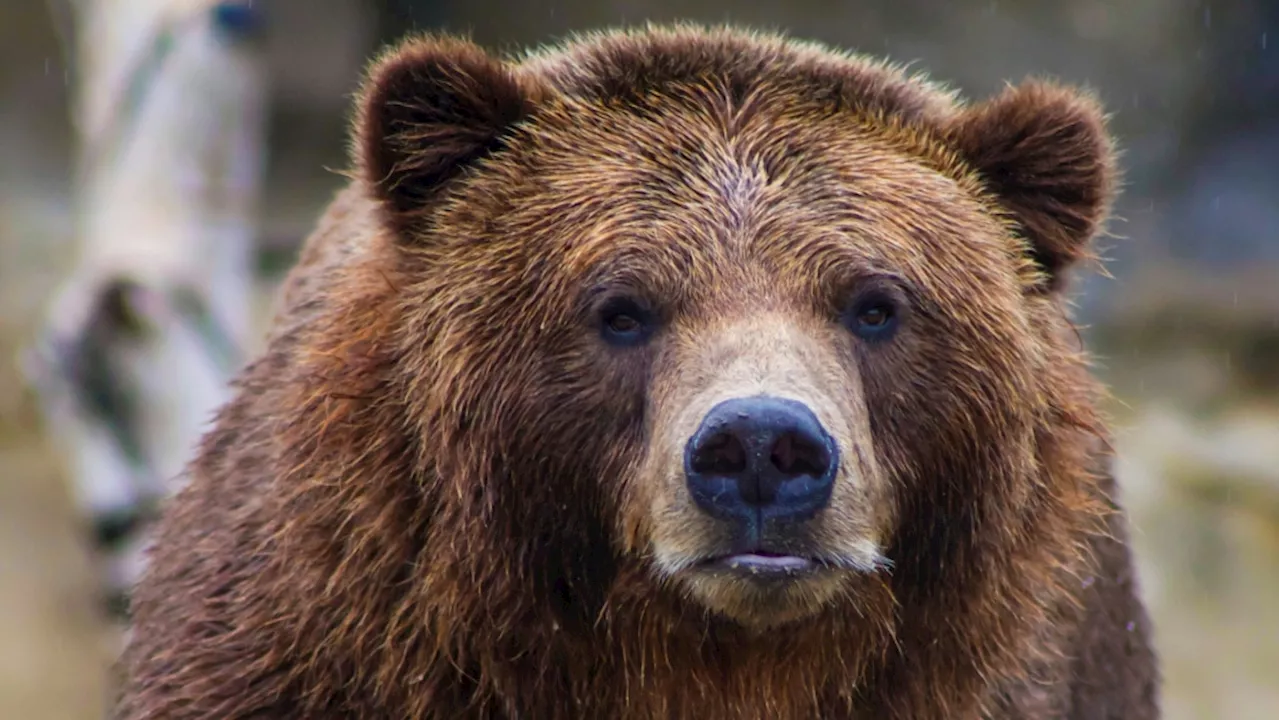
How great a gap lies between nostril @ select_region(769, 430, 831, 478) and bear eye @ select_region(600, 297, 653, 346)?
0.56 m

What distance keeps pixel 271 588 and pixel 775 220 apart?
5.00 feet

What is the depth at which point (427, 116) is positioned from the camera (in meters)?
4.08

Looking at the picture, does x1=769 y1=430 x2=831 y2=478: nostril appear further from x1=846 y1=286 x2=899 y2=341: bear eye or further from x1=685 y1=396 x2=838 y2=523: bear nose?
x1=846 y1=286 x2=899 y2=341: bear eye

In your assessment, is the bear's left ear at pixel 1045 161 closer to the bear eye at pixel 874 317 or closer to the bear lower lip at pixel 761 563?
the bear eye at pixel 874 317

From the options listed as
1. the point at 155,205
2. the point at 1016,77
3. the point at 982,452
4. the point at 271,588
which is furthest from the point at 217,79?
the point at 1016,77

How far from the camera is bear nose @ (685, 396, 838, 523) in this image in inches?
131

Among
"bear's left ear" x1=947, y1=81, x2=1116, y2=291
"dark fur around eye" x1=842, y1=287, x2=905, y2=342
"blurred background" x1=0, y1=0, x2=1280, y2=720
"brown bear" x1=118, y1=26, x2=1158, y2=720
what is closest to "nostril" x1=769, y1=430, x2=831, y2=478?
"brown bear" x1=118, y1=26, x2=1158, y2=720

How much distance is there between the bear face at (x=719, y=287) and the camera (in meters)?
3.63

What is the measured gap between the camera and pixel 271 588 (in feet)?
13.7

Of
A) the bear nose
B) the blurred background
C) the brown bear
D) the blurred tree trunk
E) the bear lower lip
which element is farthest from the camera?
the blurred background

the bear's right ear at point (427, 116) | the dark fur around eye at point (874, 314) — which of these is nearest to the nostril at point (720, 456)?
the dark fur around eye at point (874, 314)

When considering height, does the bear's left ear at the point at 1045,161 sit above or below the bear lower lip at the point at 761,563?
above

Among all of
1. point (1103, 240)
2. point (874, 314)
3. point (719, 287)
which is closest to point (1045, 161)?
point (874, 314)

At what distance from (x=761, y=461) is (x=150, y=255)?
5.39 m
